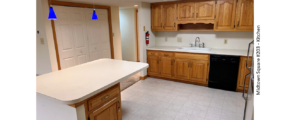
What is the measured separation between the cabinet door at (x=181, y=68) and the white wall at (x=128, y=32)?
2.29m

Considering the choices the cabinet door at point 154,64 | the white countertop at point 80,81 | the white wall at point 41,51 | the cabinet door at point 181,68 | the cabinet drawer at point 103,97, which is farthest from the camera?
the cabinet door at point 154,64

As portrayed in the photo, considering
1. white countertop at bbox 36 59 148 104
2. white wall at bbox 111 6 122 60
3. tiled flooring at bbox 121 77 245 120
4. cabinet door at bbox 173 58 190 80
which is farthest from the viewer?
white wall at bbox 111 6 122 60

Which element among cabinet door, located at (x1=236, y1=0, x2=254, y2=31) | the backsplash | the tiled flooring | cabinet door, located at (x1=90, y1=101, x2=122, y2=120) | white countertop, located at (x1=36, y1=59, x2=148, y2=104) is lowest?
the tiled flooring

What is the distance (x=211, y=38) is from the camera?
370cm

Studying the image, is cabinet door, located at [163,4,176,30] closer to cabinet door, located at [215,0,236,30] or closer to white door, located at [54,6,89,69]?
cabinet door, located at [215,0,236,30]

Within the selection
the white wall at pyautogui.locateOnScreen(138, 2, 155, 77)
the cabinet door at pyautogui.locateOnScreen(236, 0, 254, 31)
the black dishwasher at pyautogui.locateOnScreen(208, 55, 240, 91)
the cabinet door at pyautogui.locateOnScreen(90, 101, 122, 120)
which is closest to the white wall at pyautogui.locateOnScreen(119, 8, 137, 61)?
the white wall at pyautogui.locateOnScreen(138, 2, 155, 77)

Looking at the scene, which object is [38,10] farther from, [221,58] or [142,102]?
[221,58]

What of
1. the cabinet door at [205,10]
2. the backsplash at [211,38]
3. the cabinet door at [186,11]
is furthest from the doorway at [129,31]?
the cabinet door at [205,10]

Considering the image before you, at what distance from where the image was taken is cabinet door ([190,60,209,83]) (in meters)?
3.38

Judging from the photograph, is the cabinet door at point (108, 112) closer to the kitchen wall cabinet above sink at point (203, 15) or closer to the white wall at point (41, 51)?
the white wall at point (41, 51)

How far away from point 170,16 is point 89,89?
2.85 metres

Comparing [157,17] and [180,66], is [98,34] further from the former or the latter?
[180,66]

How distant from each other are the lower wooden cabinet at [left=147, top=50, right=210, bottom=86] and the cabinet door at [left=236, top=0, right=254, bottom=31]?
85 cm

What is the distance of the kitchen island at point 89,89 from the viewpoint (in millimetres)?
1335
